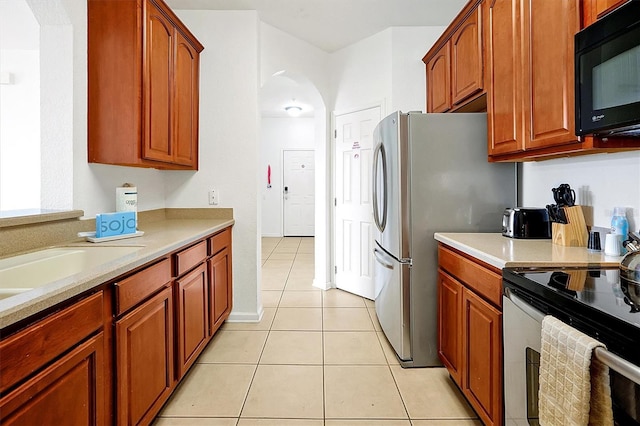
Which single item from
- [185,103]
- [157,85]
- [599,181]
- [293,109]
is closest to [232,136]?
[185,103]

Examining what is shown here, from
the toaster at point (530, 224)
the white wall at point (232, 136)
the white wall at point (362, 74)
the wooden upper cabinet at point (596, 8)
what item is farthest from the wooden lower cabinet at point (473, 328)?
the white wall at point (362, 74)

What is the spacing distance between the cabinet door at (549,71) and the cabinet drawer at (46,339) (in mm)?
1965

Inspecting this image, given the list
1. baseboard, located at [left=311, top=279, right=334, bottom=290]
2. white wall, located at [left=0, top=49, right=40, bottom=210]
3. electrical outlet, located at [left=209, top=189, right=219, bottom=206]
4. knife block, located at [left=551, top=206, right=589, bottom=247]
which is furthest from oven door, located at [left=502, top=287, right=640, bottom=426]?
white wall, located at [left=0, top=49, right=40, bottom=210]

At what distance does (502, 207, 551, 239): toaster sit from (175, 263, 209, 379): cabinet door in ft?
6.17

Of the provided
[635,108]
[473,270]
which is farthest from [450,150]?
[635,108]

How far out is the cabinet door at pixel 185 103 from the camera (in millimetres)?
2432

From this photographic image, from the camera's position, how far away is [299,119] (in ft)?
25.1

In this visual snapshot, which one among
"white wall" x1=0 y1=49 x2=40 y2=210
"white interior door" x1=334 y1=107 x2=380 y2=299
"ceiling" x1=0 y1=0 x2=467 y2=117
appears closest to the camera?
"ceiling" x1=0 y1=0 x2=467 y2=117

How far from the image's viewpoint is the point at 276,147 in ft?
25.3

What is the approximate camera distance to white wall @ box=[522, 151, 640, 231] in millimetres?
1443

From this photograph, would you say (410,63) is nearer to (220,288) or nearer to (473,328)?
(473,328)

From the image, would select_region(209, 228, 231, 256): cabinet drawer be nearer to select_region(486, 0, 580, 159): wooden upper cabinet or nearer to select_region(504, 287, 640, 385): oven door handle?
select_region(486, 0, 580, 159): wooden upper cabinet

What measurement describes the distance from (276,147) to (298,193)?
120 centimetres

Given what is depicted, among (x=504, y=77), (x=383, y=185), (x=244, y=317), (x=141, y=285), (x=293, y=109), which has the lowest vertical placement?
(x=244, y=317)
